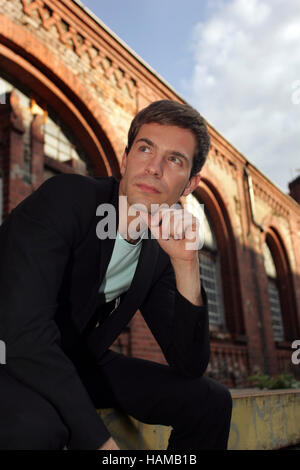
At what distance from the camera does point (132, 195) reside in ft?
5.65

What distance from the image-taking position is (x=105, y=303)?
5.86ft

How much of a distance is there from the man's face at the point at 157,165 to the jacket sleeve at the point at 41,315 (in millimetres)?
471

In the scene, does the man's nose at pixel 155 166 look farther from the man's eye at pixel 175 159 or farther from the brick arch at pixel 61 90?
the brick arch at pixel 61 90

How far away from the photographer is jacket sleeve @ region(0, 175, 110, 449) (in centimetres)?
107

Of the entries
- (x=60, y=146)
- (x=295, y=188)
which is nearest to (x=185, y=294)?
(x=60, y=146)

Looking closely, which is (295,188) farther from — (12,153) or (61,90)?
(12,153)

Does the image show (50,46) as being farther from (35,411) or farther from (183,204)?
(35,411)

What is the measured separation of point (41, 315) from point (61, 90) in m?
5.48

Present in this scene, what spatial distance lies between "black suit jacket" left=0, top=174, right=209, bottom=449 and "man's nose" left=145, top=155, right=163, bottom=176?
7.0 inches

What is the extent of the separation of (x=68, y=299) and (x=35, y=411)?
53cm
